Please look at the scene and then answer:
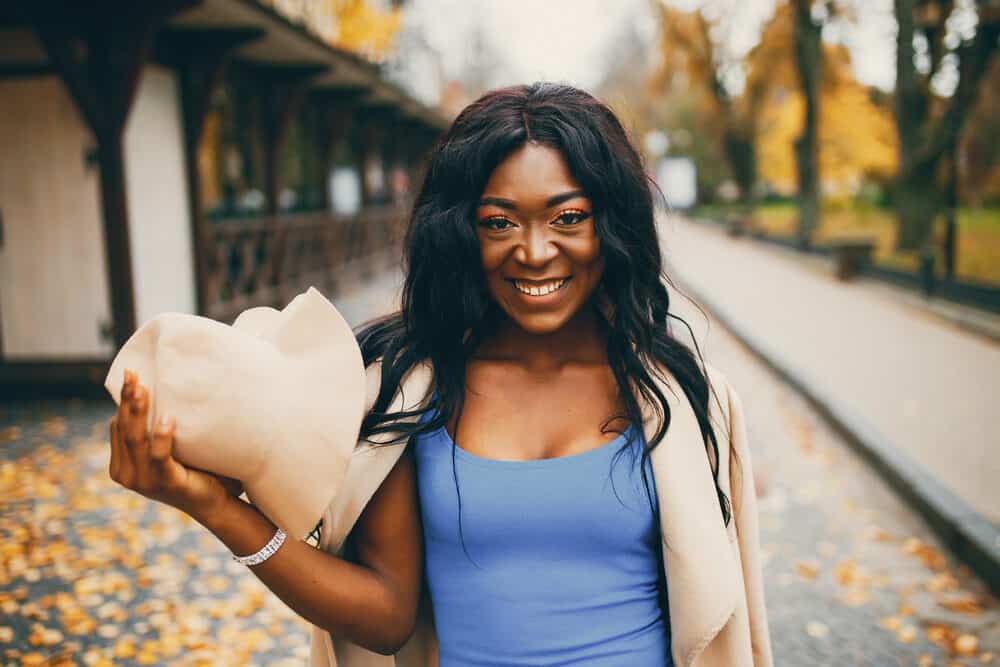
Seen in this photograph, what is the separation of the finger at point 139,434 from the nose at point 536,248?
73cm

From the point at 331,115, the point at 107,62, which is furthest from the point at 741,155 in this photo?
the point at 107,62

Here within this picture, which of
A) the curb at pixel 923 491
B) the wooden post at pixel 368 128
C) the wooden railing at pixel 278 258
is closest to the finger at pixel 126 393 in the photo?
the curb at pixel 923 491

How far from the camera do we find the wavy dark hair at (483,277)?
5.58ft

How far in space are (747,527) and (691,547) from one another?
0.79ft

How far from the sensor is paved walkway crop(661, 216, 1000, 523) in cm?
657

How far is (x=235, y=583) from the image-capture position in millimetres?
4789

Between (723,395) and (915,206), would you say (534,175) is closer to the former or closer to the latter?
(723,395)

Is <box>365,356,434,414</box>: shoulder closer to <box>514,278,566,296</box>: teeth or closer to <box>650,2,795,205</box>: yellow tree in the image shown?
<box>514,278,566,296</box>: teeth

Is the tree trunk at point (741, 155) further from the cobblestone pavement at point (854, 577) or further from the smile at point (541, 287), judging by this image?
the smile at point (541, 287)

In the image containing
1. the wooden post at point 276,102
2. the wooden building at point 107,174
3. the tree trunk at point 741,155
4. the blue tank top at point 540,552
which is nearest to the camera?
the blue tank top at point 540,552

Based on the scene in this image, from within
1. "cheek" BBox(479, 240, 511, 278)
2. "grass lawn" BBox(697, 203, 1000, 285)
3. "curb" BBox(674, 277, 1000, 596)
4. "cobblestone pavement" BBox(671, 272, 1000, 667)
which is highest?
"cheek" BBox(479, 240, 511, 278)

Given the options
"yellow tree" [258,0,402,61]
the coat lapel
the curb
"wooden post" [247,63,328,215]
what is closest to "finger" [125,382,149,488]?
the coat lapel

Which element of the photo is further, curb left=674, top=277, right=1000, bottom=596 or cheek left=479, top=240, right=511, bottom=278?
curb left=674, top=277, right=1000, bottom=596

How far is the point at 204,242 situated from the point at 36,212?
195cm
